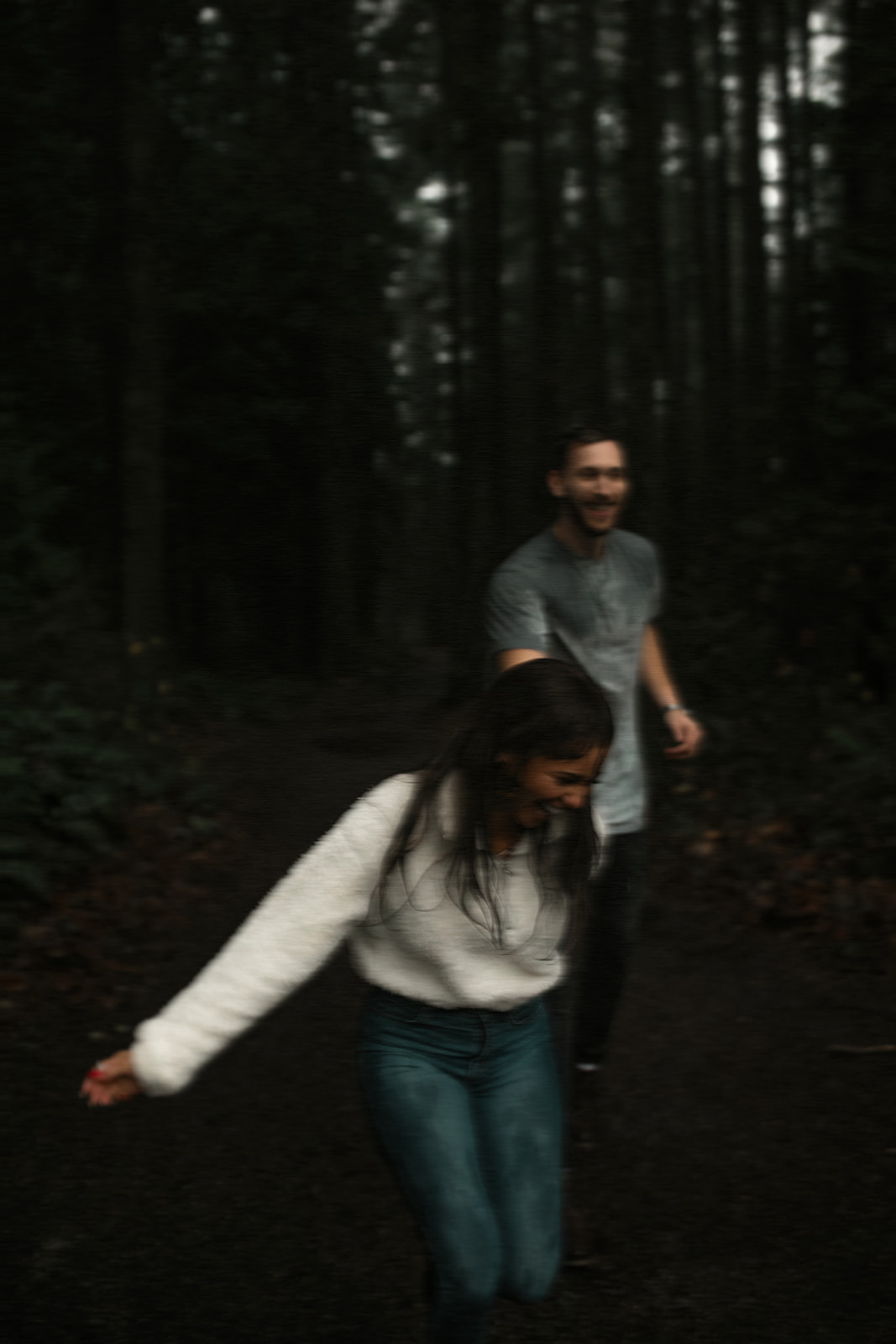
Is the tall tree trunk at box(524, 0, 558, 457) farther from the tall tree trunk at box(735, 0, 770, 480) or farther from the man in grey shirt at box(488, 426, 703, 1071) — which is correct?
the man in grey shirt at box(488, 426, 703, 1071)

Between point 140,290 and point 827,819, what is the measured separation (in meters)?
9.84

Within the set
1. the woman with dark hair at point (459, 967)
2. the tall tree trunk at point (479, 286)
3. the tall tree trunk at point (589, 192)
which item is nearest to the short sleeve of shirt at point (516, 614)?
the woman with dark hair at point (459, 967)

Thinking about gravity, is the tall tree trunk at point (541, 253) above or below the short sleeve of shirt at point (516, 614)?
above

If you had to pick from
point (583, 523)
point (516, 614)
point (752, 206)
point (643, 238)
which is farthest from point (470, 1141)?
point (752, 206)

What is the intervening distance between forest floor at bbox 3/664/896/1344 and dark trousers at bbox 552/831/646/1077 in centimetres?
49

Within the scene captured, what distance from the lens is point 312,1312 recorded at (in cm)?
382

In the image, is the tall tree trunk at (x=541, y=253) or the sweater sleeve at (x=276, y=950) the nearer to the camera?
the sweater sleeve at (x=276, y=950)

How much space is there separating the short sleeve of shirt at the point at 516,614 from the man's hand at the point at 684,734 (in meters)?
0.63

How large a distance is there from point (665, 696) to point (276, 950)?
7.83 ft

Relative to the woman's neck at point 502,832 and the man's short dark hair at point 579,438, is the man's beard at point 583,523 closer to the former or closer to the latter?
the man's short dark hair at point 579,438

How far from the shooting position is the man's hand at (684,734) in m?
4.58

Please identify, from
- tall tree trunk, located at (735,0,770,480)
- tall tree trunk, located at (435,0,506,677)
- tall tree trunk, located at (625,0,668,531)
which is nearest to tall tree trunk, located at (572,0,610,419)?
tall tree trunk, located at (625,0,668,531)

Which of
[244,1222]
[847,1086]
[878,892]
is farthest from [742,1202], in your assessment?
[878,892]

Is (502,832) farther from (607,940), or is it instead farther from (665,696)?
(665,696)
